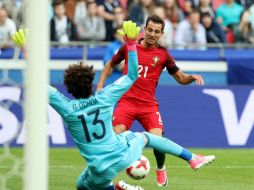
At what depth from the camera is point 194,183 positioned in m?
11.1

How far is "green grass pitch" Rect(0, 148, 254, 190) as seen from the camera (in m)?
10.8

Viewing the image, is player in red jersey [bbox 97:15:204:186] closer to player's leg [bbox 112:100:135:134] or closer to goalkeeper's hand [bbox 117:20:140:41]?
player's leg [bbox 112:100:135:134]

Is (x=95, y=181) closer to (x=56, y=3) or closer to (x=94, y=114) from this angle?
(x=94, y=114)

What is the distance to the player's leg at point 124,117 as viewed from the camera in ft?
37.2

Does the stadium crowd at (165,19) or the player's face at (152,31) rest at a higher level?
the player's face at (152,31)

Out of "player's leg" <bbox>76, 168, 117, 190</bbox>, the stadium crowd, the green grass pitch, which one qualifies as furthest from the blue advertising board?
"player's leg" <bbox>76, 168, 117, 190</bbox>

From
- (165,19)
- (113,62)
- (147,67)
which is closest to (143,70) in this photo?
(147,67)

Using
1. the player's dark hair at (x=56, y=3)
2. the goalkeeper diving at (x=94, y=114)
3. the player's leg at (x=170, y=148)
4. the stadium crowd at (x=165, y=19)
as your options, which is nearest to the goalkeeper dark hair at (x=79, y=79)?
the goalkeeper diving at (x=94, y=114)

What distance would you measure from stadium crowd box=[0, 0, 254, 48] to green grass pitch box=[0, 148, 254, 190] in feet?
12.7

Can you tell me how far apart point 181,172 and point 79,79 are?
4.11 m

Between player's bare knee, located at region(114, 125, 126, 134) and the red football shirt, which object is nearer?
player's bare knee, located at region(114, 125, 126, 134)

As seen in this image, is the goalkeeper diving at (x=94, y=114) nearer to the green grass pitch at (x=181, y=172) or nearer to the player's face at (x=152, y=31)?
the green grass pitch at (x=181, y=172)

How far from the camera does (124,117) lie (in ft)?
37.3

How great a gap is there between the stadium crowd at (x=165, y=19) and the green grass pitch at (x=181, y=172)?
3879mm
